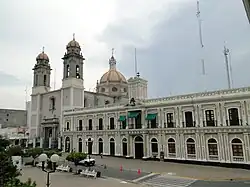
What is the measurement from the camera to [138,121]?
3128 cm

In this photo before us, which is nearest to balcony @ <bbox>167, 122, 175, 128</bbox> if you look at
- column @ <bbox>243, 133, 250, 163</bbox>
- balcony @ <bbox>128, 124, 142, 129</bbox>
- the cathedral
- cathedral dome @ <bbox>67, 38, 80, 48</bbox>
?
the cathedral

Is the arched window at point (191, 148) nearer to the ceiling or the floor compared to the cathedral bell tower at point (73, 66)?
nearer to the floor

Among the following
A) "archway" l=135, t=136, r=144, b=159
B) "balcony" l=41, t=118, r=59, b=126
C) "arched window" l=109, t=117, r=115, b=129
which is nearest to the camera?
"archway" l=135, t=136, r=144, b=159

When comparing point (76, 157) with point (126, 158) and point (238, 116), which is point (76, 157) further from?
point (238, 116)

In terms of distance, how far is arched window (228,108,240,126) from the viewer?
23562 millimetres

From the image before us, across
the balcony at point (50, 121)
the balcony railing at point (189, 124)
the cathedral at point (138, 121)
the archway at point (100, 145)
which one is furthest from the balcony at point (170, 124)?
the balcony at point (50, 121)

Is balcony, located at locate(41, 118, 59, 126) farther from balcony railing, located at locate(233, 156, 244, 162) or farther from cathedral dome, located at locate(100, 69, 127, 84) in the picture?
balcony railing, located at locate(233, 156, 244, 162)

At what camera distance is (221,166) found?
23.8 m

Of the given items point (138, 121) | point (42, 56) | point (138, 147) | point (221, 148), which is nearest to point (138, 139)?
point (138, 147)

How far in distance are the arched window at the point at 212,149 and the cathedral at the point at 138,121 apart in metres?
0.10

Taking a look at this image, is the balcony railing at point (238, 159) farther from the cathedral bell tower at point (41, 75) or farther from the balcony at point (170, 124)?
the cathedral bell tower at point (41, 75)

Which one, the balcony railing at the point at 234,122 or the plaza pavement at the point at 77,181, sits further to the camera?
the balcony railing at the point at 234,122

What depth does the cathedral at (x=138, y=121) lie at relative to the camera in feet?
78.4

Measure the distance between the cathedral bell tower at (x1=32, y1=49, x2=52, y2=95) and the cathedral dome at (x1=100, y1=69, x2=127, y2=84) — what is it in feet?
42.0
